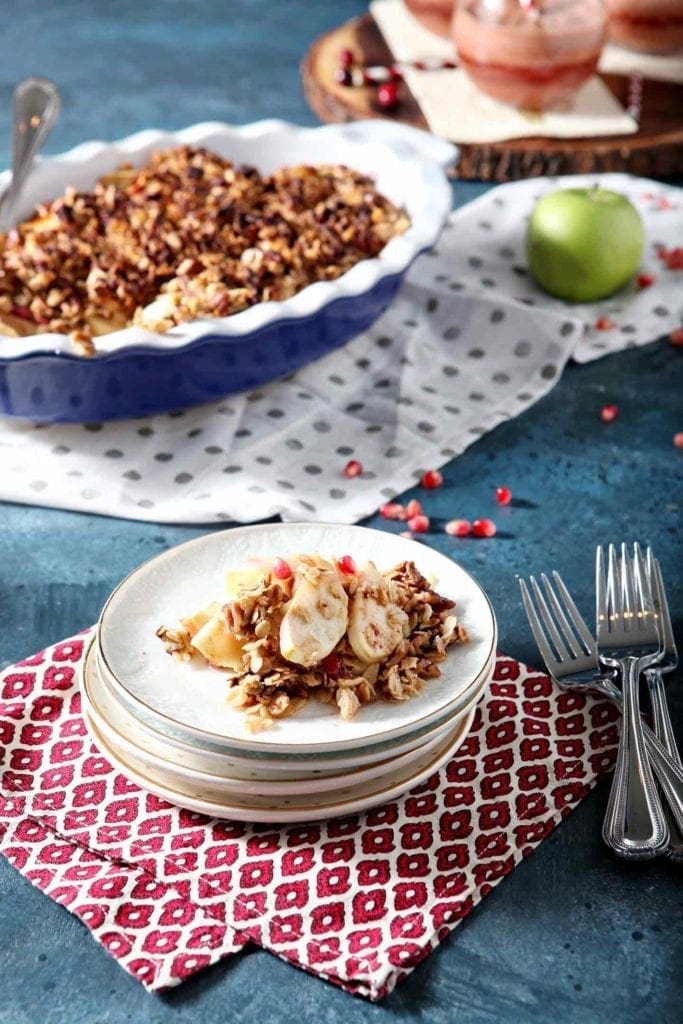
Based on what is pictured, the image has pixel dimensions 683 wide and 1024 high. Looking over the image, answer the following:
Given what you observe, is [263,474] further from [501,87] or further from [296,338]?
[501,87]

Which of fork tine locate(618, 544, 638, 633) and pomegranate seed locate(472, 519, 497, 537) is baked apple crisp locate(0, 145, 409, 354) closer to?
pomegranate seed locate(472, 519, 497, 537)

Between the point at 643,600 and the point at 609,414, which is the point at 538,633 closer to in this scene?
the point at 643,600

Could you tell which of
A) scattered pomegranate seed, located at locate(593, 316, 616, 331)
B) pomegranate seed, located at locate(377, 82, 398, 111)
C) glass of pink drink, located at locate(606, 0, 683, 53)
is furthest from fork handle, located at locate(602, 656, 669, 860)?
glass of pink drink, located at locate(606, 0, 683, 53)

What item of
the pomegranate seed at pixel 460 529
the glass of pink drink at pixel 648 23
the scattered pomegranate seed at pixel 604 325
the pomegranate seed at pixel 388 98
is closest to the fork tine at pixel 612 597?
the pomegranate seed at pixel 460 529

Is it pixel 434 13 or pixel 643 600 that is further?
pixel 434 13

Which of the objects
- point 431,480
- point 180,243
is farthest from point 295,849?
point 180,243

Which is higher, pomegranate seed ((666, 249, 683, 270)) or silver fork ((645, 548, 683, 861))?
silver fork ((645, 548, 683, 861))
